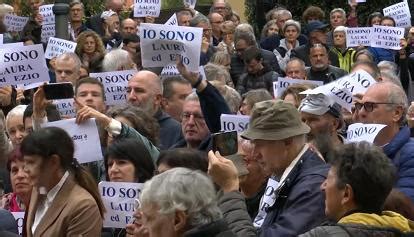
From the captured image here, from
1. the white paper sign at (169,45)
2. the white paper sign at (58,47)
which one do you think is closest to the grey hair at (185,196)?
the white paper sign at (169,45)

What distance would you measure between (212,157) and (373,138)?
178cm

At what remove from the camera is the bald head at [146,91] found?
9.65 meters

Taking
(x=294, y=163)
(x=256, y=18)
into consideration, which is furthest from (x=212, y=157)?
(x=256, y=18)

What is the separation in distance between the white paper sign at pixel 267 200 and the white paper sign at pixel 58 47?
6.85 m

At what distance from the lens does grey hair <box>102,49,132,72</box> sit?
471 inches

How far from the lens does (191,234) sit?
4809 mm

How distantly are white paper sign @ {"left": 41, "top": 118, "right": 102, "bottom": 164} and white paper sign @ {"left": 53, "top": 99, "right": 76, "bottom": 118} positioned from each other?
1.64 meters

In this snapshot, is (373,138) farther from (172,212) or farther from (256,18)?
(256,18)

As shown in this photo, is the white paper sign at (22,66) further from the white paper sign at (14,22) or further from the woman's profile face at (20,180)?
the white paper sign at (14,22)

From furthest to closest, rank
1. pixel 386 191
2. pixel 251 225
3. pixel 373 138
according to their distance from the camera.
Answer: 1. pixel 373 138
2. pixel 251 225
3. pixel 386 191

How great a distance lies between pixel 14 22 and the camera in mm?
16359

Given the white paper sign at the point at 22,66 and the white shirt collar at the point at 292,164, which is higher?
the white shirt collar at the point at 292,164

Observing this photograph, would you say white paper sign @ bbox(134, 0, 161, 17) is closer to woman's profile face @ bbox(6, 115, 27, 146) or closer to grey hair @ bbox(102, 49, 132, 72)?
grey hair @ bbox(102, 49, 132, 72)

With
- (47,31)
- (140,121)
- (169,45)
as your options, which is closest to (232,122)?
(140,121)
